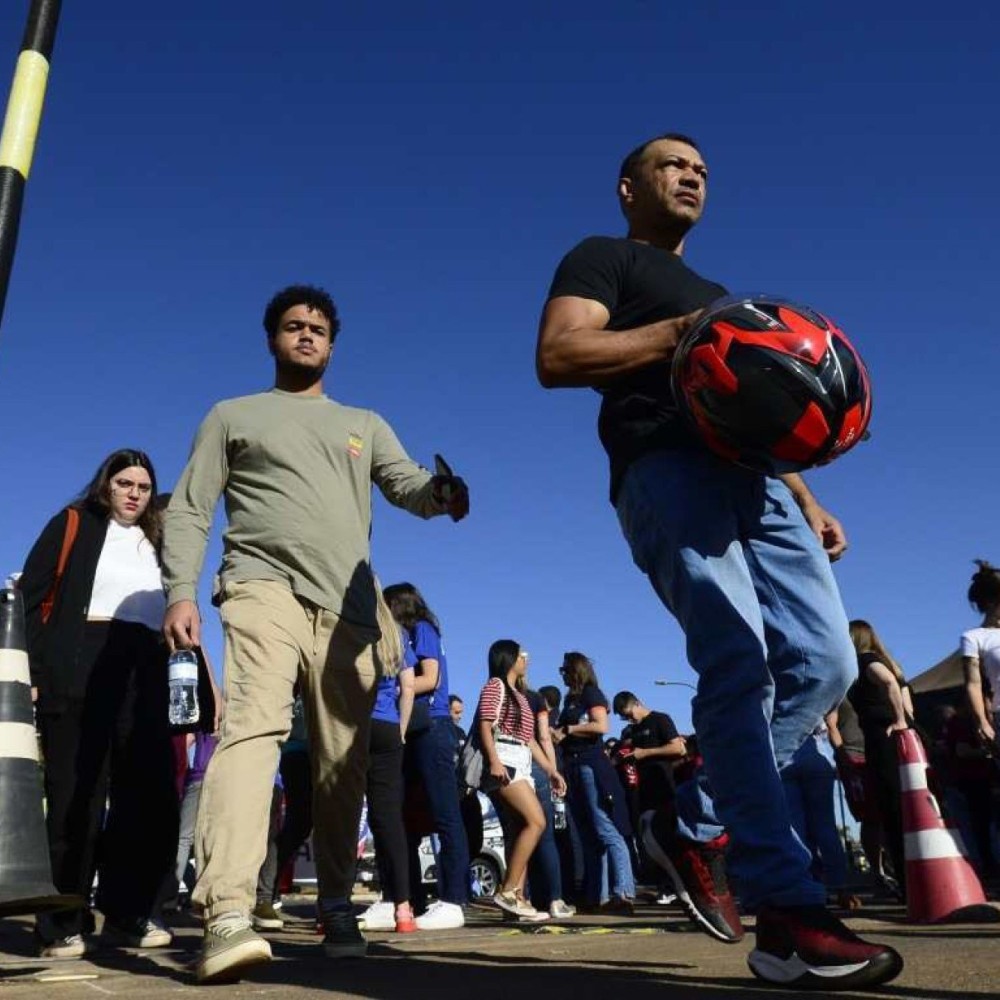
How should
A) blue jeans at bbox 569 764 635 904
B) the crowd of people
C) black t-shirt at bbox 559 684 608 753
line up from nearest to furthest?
the crowd of people, blue jeans at bbox 569 764 635 904, black t-shirt at bbox 559 684 608 753

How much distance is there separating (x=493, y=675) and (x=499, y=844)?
5.86m

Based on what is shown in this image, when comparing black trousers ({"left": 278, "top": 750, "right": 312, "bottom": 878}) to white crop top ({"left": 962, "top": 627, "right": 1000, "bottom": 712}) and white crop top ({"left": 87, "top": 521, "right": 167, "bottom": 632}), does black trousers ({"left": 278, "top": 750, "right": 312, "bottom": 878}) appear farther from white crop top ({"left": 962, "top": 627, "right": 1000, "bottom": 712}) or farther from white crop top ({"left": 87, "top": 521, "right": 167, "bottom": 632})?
white crop top ({"left": 962, "top": 627, "right": 1000, "bottom": 712})

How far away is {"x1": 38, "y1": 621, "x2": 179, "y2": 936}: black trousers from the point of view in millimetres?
5008

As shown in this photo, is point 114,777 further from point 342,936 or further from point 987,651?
point 987,651

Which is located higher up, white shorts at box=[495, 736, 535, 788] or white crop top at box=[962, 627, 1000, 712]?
white crop top at box=[962, 627, 1000, 712]

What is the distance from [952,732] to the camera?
11.1 metres

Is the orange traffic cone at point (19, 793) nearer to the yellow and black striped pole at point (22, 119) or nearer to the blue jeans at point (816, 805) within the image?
the yellow and black striped pole at point (22, 119)

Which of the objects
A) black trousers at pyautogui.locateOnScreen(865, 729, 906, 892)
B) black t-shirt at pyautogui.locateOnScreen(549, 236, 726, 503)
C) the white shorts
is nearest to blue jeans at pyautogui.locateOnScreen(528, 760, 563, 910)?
the white shorts

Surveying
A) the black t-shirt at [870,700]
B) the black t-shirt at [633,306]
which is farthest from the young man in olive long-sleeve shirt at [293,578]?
the black t-shirt at [870,700]

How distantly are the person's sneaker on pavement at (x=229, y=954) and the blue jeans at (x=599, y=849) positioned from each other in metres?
6.19

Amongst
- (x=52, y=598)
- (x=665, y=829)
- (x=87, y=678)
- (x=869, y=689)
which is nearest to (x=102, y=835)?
(x=87, y=678)

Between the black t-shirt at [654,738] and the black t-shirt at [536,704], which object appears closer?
the black t-shirt at [536,704]

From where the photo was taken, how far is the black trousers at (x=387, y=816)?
6.09 metres

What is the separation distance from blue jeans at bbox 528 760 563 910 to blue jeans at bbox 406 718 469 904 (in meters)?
0.72
